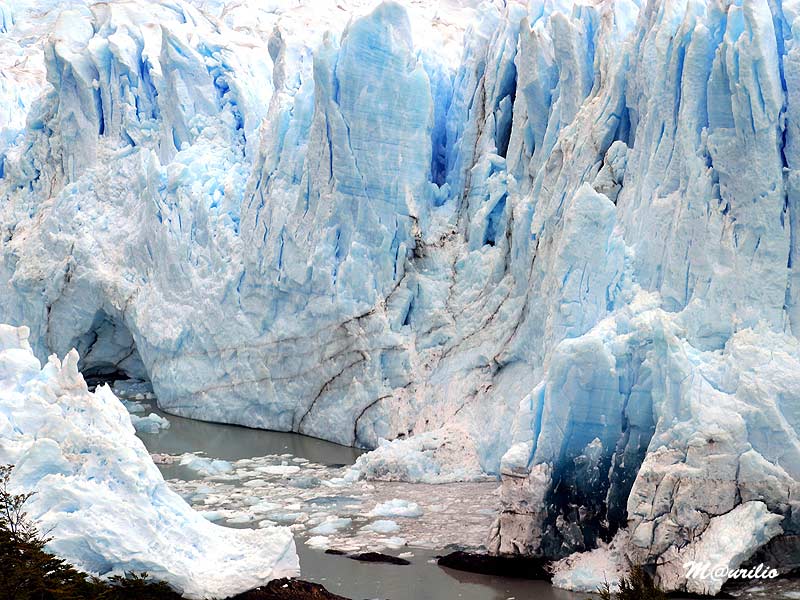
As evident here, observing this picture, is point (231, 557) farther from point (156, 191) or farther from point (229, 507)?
point (156, 191)

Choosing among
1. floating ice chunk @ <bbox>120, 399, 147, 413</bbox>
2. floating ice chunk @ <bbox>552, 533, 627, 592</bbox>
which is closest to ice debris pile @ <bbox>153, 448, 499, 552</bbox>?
floating ice chunk @ <bbox>552, 533, 627, 592</bbox>

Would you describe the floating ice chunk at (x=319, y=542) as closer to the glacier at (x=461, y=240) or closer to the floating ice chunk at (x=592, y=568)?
the glacier at (x=461, y=240)

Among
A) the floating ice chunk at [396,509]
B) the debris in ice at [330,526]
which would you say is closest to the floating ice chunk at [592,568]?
the floating ice chunk at [396,509]

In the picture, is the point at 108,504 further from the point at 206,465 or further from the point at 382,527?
the point at 206,465

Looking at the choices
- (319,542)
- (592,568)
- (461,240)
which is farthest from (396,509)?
(461,240)

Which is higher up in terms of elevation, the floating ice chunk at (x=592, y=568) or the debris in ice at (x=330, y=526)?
the floating ice chunk at (x=592, y=568)

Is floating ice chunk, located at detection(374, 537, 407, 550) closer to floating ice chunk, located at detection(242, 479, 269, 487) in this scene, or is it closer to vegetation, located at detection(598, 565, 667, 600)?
floating ice chunk, located at detection(242, 479, 269, 487)
